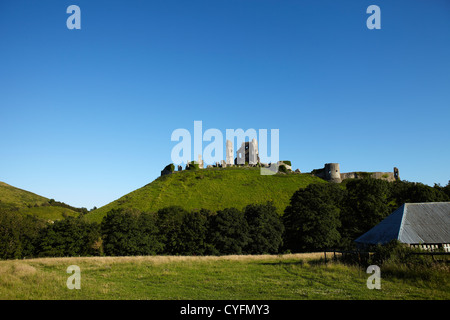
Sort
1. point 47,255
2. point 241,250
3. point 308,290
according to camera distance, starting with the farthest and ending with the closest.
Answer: point 241,250 < point 47,255 < point 308,290

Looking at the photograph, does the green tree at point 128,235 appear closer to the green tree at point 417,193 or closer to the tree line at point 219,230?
the tree line at point 219,230

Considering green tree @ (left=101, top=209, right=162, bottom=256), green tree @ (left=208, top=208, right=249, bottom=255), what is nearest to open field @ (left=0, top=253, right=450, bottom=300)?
green tree @ (left=101, top=209, right=162, bottom=256)

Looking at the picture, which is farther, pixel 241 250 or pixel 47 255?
pixel 241 250

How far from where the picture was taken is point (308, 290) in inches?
560

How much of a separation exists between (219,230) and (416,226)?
3145 centimetres

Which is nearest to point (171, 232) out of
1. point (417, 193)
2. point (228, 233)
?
point (228, 233)

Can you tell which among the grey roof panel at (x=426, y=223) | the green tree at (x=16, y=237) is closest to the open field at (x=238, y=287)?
the grey roof panel at (x=426, y=223)

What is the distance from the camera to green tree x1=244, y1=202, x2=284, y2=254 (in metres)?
50.0

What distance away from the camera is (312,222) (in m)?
48.9

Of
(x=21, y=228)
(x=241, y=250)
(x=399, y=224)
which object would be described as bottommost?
(x=241, y=250)

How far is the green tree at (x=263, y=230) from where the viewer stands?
50031 millimetres
